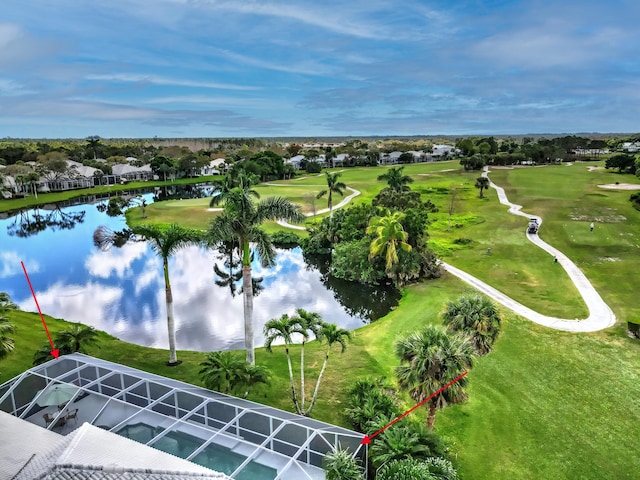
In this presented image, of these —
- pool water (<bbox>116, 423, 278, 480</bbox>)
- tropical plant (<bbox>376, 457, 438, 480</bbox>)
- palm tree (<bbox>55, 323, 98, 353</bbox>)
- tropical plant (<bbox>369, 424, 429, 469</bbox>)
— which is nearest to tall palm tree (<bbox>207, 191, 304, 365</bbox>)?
pool water (<bbox>116, 423, 278, 480</bbox>)

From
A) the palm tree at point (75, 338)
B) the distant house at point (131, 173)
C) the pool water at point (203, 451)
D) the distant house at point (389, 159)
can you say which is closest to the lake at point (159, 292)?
the palm tree at point (75, 338)

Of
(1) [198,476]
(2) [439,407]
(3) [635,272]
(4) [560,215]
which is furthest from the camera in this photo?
(4) [560,215]

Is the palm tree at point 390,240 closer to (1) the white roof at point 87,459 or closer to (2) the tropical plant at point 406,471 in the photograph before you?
(2) the tropical plant at point 406,471

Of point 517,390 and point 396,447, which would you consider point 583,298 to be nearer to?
point 517,390

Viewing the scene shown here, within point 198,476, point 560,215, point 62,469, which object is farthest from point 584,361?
point 560,215

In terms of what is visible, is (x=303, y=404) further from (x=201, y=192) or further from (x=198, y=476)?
(x=201, y=192)

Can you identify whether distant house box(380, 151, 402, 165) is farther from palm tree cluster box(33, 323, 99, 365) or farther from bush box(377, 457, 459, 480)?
bush box(377, 457, 459, 480)

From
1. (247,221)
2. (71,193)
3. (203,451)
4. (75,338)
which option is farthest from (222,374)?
(71,193)
